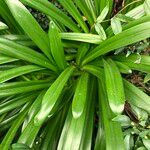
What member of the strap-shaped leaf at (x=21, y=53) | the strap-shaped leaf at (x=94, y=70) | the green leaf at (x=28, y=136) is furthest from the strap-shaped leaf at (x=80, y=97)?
the green leaf at (x=28, y=136)

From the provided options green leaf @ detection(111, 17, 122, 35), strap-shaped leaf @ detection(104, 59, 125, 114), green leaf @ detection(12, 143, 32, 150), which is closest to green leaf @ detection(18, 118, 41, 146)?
green leaf @ detection(12, 143, 32, 150)

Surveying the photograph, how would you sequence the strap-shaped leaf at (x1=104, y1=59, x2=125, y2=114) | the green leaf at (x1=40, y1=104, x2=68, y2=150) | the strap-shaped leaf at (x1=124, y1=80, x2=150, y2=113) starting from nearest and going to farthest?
the strap-shaped leaf at (x1=104, y1=59, x2=125, y2=114) < the strap-shaped leaf at (x1=124, y1=80, x2=150, y2=113) < the green leaf at (x1=40, y1=104, x2=68, y2=150)

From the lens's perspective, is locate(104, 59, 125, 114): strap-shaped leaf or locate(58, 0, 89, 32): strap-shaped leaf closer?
locate(104, 59, 125, 114): strap-shaped leaf

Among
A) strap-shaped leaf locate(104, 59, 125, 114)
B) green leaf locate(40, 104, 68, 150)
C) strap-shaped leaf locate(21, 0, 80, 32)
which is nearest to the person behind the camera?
strap-shaped leaf locate(104, 59, 125, 114)

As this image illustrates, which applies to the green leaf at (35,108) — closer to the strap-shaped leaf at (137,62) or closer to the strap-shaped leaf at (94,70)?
the strap-shaped leaf at (94,70)

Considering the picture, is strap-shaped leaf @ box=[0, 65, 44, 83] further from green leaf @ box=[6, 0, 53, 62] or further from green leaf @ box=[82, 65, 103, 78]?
green leaf @ box=[82, 65, 103, 78]

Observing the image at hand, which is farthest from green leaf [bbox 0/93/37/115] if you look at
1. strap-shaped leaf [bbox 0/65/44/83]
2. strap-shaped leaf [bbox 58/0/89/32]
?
strap-shaped leaf [bbox 58/0/89/32]

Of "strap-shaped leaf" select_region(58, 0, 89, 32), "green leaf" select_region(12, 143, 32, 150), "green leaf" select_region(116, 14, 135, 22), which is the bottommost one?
"green leaf" select_region(12, 143, 32, 150)

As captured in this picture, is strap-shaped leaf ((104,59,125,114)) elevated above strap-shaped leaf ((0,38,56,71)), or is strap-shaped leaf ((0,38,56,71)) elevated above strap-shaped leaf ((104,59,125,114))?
strap-shaped leaf ((0,38,56,71))

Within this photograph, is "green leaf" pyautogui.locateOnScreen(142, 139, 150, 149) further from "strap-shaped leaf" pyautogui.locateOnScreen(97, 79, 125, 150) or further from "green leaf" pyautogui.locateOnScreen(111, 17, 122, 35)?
"green leaf" pyautogui.locateOnScreen(111, 17, 122, 35)
